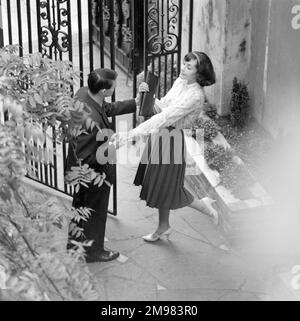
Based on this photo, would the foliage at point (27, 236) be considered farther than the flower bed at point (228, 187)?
No

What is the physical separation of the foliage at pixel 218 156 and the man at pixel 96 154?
1.29 metres

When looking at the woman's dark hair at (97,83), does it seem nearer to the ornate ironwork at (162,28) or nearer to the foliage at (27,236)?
the ornate ironwork at (162,28)

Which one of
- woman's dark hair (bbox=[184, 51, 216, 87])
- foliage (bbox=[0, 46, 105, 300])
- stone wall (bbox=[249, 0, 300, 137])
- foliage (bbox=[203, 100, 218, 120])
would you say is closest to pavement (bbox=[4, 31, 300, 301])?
stone wall (bbox=[249, 0, 300, 137])

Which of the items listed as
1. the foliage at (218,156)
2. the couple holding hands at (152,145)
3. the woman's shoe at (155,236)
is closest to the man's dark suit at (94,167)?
the couple holding hands at (152,145)

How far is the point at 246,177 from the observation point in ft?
27.2

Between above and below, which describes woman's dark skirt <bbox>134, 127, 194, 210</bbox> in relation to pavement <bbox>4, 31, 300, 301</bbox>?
above

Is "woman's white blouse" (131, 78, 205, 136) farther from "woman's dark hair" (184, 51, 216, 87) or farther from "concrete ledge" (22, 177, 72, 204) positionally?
"concrete ledge" (22, 177, 72, 204)

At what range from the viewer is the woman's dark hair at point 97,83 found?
6.97 meters

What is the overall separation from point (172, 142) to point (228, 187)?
0.90 metres

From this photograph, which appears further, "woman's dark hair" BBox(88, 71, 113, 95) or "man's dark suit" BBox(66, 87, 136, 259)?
"man's dark suit" BBox(66, 87, 136, 259)

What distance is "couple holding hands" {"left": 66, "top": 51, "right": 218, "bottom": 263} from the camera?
23.3 feet

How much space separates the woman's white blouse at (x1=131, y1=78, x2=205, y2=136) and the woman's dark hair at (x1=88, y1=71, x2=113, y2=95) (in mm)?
512

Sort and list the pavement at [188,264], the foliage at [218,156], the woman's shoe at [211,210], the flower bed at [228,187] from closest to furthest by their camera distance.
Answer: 1. the pavement at [188,264]
2. the flower bed at [228,187]
3. the woman's shoe at [211,210]
4. the foliage at [218,156]

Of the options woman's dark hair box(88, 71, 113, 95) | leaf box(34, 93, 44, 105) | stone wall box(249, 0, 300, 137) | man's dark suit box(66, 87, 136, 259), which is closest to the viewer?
leaf box(34, 93, 44, 105)
